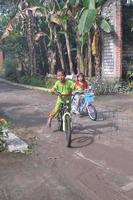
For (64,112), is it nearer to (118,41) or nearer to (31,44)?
(118,41)

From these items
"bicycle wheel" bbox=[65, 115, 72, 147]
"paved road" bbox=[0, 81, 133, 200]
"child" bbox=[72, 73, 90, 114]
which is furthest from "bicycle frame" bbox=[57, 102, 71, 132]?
"child" bbox=[72, 73, 90, 114]

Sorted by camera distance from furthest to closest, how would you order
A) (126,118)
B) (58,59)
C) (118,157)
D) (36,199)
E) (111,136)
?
(58,59) < (126,118) < (111,136) < (118,157) < (36,199)

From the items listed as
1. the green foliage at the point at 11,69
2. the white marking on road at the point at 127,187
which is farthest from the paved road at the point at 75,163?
the green foliage at the point at 11,69

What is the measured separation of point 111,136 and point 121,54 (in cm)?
823

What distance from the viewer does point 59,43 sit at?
2003cm

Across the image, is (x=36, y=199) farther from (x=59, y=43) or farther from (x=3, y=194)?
(x=59, y=43)

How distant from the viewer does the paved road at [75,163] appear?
625cm

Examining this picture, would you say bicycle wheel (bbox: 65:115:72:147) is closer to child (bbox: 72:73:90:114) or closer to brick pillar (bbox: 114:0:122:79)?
child (bbox: 72:73:90:114)

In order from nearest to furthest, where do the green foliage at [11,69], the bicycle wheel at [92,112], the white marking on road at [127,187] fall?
the white marking on road at [127,187]
the bicycle wheel at [92,112]
the green foliage at [11,69]

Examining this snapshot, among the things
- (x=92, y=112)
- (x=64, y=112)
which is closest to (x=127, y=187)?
(x=64, y=112)

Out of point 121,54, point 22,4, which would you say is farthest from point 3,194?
point 22,4

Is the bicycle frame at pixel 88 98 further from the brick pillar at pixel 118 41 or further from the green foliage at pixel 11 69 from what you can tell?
the green foliage at pixel 11 69

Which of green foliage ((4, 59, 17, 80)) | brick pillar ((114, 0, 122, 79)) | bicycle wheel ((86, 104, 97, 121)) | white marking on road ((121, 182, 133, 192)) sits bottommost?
white marking on road ((121, 182, 133, 192))

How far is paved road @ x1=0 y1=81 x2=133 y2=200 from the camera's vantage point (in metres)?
6.25
